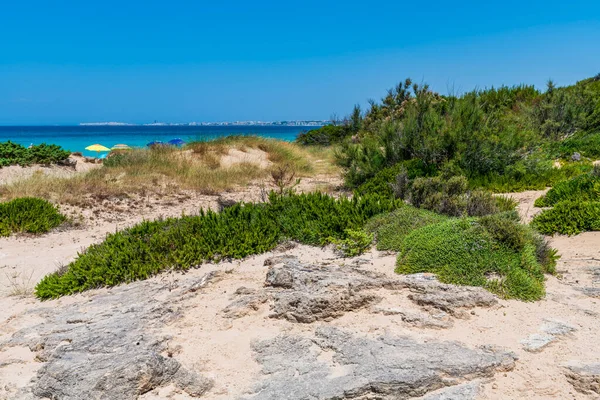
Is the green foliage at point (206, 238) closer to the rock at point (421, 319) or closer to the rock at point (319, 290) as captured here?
the rock at point (319, 290)

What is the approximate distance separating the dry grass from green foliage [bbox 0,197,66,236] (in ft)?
4.18

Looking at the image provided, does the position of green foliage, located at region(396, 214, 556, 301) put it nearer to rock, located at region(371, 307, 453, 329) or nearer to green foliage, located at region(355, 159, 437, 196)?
rock, located at region(371, 307, 453, 329)

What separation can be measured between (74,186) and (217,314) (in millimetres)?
8962

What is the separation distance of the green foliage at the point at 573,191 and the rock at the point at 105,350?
7.03 metres

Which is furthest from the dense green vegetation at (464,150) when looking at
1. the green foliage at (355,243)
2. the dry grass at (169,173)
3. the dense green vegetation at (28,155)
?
the dense green vegetation at (28,155)

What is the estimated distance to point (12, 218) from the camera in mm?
8992

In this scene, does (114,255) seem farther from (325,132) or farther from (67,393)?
(325,132)

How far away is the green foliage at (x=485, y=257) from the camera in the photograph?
15.1 ft

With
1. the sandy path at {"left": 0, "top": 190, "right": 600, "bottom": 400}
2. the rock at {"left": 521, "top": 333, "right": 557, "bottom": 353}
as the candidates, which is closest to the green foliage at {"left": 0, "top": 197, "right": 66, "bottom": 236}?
the sandy path at {"left": 0, "top": 190, "right": 600, "bottom": 400}

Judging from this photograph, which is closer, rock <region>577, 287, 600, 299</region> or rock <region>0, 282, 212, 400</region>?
rock <region>0, 282, 212, 400</region>

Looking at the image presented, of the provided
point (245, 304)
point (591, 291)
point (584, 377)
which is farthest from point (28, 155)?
point (584, 377)

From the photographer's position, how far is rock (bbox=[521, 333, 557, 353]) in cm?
360

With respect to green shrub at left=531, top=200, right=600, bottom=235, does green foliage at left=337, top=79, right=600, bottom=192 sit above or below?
above

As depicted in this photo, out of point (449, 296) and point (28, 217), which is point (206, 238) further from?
point (28, 217)
